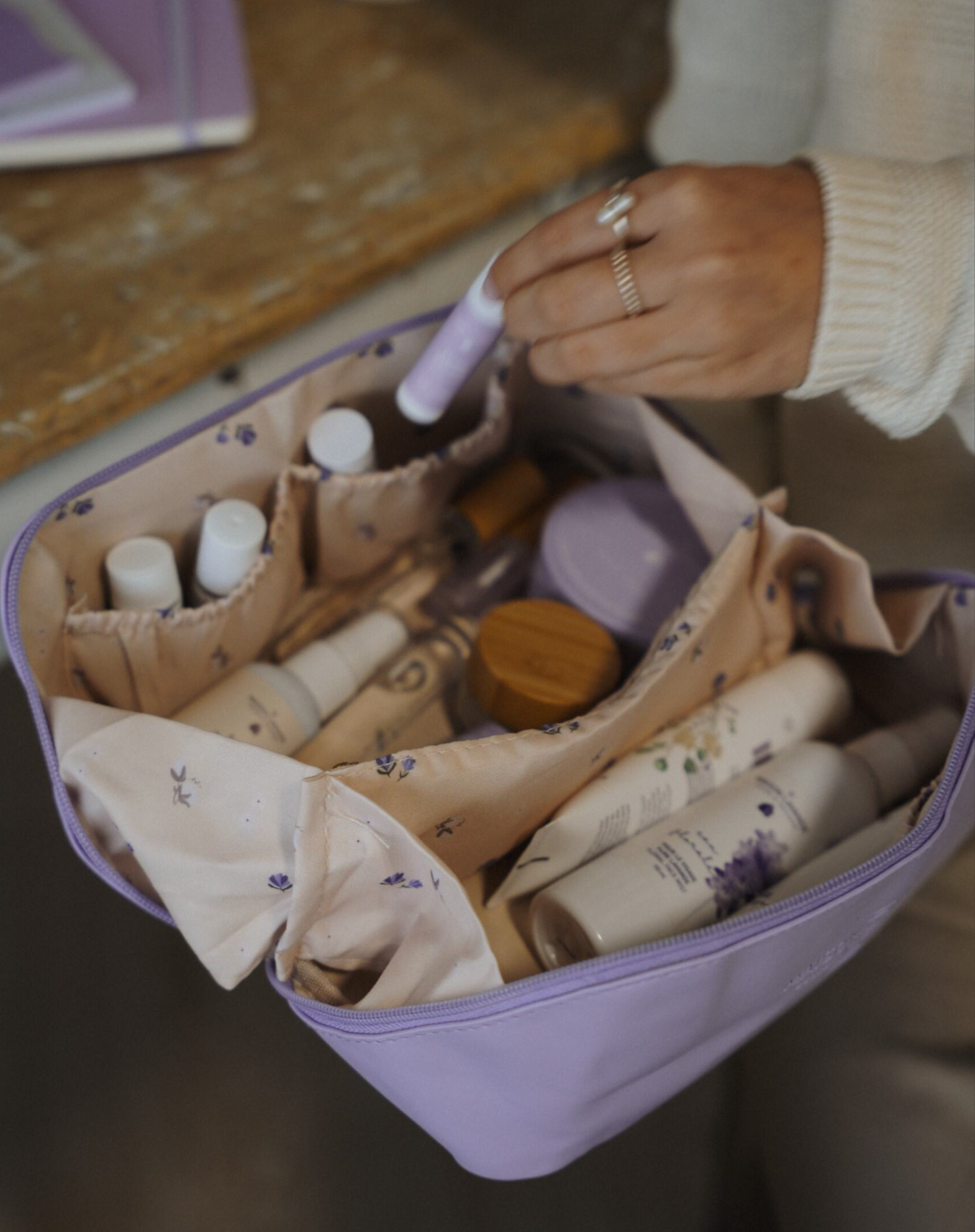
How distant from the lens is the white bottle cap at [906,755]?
37cm

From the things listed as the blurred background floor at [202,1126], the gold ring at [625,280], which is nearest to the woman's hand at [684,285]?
the gold ring at [625,280]

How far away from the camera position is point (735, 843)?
33 cm

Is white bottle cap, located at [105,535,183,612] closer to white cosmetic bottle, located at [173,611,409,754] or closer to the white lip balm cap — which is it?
white cosmetic bottle, located at [173,611,409,754]

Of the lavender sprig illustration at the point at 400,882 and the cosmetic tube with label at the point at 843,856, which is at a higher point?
the lavender sprig illustration at the point at 400,882

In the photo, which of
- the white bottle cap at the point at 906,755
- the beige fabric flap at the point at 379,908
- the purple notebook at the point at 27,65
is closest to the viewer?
the beige fabric flap at the point at 379,908

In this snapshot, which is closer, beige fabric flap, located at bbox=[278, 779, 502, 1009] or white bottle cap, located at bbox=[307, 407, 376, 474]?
beige fabric flap, located at bbox=[278, 779, 502, 1009]

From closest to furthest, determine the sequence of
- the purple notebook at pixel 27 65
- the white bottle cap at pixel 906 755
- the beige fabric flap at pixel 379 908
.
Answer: the beige fabric flap at pixel 379 908, the white bottle cap at pixel 906 755, the purple notebook at pixel 27 65

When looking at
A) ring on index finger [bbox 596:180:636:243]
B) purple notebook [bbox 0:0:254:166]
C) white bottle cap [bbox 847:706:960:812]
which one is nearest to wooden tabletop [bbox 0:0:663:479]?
purple notebook [bbox 0:0:254:166]

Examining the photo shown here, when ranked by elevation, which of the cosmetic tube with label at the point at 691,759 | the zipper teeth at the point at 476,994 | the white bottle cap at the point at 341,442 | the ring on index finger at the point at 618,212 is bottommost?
the cosmetic tube with label at the point at 691,759

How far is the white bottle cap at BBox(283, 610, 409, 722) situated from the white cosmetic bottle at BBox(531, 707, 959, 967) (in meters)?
0.12

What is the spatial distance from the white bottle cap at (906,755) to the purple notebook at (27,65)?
1.68ft

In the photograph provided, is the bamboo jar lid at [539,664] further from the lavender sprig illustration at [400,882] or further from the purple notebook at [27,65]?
the purple notebook at [27,65]

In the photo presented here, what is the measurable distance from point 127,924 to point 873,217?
1.21ft

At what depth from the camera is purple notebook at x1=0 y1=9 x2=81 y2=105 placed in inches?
20.3
